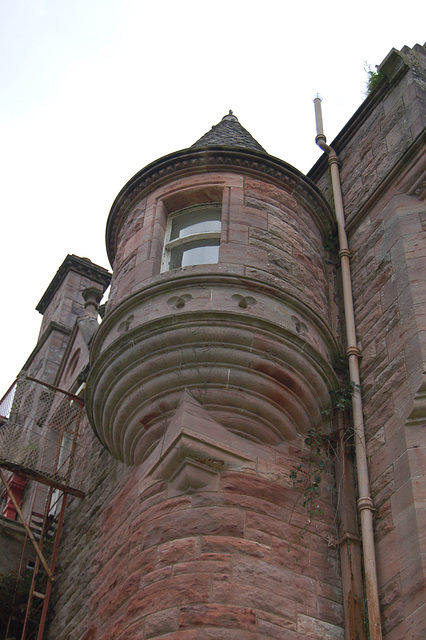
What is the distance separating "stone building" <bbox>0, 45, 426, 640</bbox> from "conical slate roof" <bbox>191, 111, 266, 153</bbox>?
10 cm

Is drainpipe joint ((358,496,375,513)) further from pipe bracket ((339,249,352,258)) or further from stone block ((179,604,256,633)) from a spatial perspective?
pipe bracket ((339,249,352,258))

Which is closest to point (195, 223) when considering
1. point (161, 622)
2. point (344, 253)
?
point (344, 253)

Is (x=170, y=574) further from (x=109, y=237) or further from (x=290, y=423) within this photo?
(x=109, y=237)

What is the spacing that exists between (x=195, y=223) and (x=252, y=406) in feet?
9.52

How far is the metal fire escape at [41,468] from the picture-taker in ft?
29.6

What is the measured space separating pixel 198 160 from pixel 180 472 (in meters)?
4.27

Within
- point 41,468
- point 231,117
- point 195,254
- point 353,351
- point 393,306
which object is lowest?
point 353,351

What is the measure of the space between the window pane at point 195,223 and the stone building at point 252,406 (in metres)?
0.03

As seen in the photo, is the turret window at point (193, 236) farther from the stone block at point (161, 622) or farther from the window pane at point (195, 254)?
the stone block at point (161, 622)

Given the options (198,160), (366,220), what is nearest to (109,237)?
(198,160)

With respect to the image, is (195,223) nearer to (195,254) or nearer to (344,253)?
(195,254)

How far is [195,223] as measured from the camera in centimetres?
963

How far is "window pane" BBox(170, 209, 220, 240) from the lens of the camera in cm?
946

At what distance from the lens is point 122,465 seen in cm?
856
